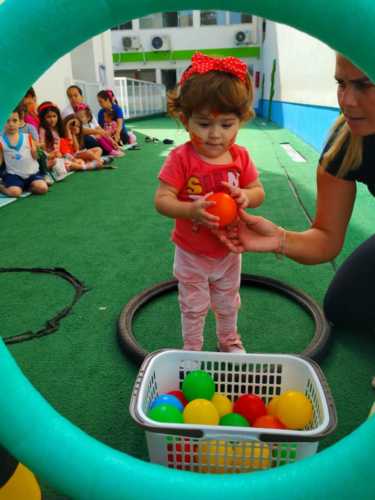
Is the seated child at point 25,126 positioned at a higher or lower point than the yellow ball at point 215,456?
higher

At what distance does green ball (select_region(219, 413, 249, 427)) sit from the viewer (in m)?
1.19

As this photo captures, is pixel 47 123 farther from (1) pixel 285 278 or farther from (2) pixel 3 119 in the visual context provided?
(2) pixel 3 119

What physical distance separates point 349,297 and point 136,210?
6.98ft

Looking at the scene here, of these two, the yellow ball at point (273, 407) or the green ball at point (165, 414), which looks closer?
the green ball at point (165, 414)

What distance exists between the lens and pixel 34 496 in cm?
99

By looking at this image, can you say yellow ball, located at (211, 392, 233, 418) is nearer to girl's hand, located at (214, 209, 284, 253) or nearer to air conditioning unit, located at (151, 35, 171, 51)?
girl's hand, located at (214, 209, 284, 253)

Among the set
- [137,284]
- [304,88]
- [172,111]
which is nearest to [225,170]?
[172,111]

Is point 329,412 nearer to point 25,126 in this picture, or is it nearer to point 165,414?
point 165,414

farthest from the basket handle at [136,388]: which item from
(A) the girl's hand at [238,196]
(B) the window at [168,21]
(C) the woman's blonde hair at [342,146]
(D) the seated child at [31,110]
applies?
(B) the window at [168,21]

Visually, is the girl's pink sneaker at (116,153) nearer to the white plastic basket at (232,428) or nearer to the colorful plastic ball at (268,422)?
the white plastic basket at (232,428)

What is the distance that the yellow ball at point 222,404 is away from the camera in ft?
4.21

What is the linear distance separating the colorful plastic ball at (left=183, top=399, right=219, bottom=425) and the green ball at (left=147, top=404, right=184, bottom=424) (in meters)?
0.03

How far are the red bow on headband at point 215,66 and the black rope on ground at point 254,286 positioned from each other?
902 mm

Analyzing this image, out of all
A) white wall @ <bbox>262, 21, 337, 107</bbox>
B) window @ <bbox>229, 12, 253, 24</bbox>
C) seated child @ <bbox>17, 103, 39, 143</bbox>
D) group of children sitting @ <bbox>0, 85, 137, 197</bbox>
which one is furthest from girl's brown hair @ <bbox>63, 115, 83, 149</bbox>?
window @ <bbox>229, 12, 253, 24</bbox>
